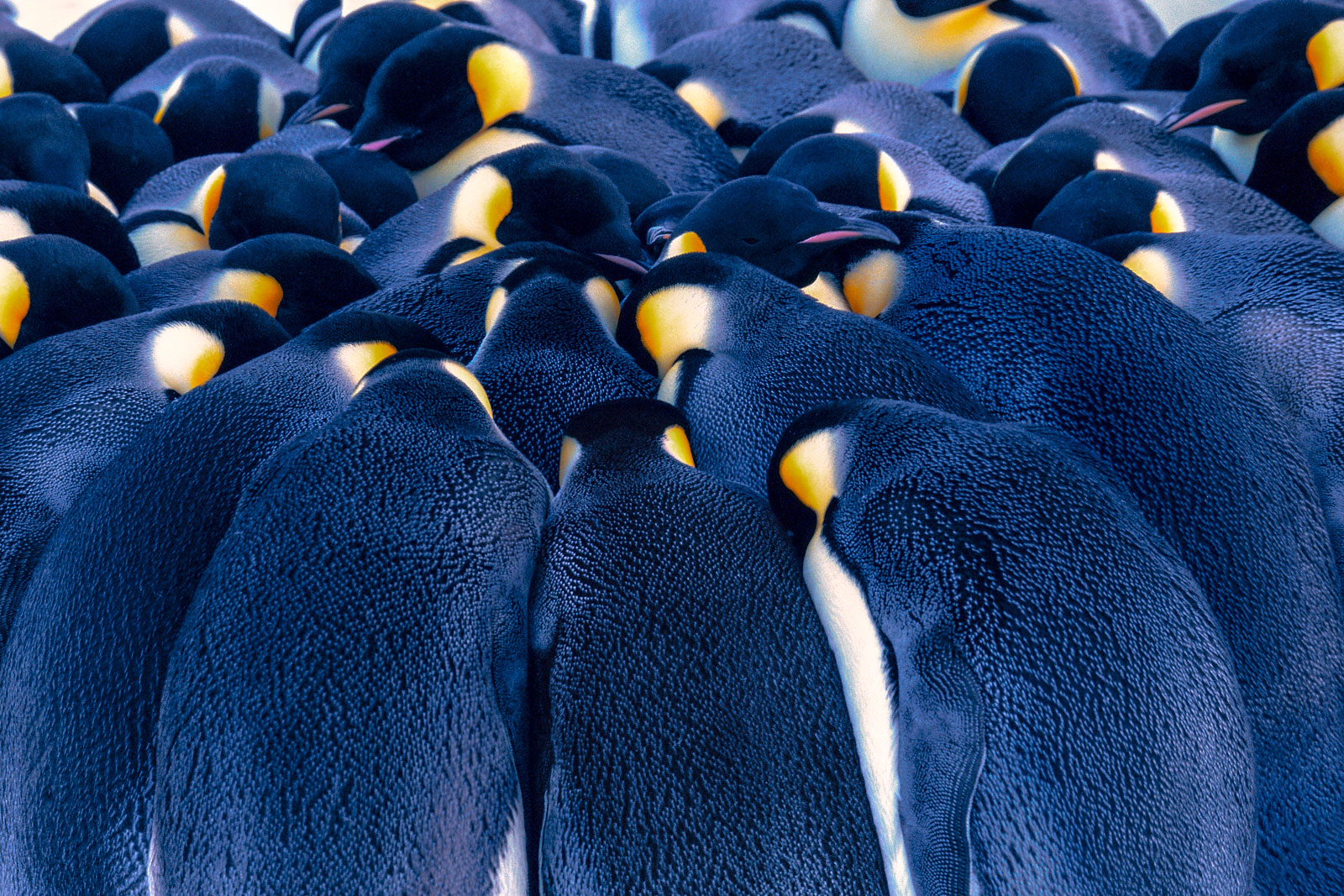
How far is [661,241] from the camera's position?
1231 millimetres

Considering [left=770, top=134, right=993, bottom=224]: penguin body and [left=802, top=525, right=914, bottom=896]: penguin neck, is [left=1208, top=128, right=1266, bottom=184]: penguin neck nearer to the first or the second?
[left=770, top=134, right=993, bottom=224]: penguin body

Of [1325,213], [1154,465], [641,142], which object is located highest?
[1154,465]

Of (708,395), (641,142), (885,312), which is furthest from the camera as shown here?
(641,142)

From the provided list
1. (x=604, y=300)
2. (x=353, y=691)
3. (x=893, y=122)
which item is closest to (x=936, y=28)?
(x=893, y=122)

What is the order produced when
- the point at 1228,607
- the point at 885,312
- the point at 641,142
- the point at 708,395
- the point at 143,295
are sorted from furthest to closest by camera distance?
the point at 641,142 < the point at 143,295 < the point at 885,312 < the point at 708,395 < the point at 1228,607

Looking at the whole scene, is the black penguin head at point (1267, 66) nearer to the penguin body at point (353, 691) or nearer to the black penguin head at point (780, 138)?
the black penguin head at point (780, 138)

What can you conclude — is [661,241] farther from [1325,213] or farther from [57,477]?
[1325,213]

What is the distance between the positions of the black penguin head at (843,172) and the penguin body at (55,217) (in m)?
0.79

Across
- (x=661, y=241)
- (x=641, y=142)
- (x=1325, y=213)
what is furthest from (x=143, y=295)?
(x=1325, y=213)

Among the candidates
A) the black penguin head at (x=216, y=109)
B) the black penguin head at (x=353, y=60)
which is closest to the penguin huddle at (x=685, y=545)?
the black penguin head at (x=353, y=60)

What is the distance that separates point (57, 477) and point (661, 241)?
67cm

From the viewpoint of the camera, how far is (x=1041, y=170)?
1306mm

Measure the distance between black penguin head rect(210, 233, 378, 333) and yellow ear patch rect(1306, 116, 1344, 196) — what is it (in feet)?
3.61

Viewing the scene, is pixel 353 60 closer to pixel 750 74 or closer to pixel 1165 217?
pixel 750 74
